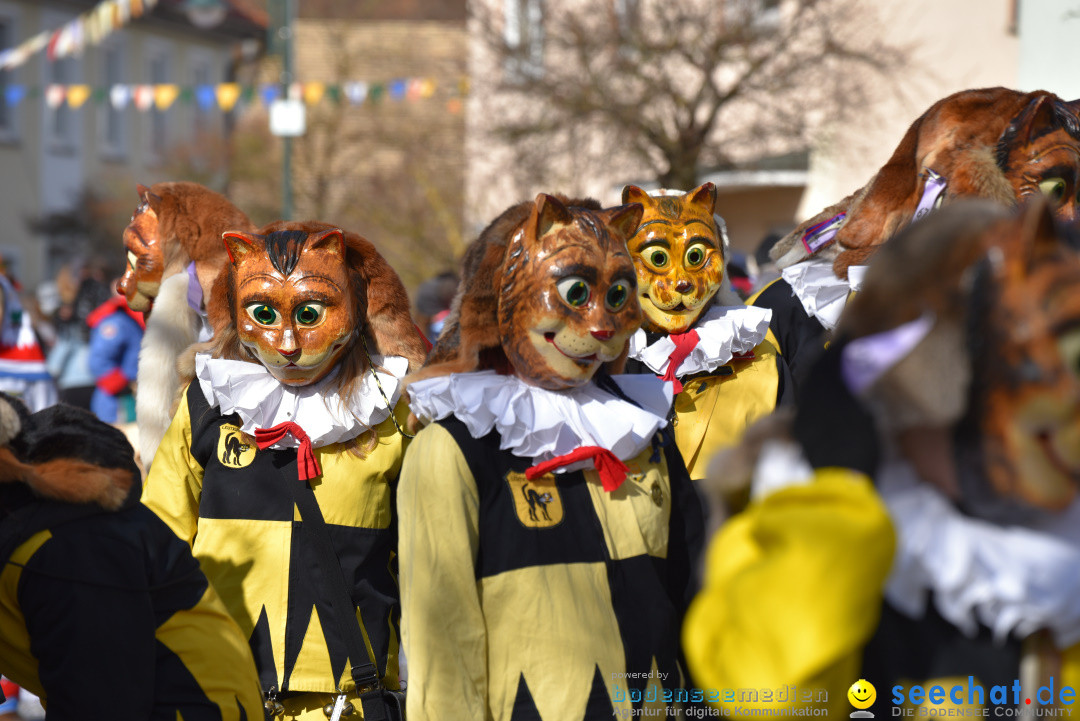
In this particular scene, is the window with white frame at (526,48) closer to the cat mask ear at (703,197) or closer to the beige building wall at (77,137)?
the cat mask ear at (703,197)

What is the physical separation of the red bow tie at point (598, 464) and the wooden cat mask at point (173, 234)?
7.02 ft

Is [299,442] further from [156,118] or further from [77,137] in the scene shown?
[156,118]

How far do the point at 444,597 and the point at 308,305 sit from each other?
45.4 inches

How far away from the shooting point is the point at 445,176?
680 inches

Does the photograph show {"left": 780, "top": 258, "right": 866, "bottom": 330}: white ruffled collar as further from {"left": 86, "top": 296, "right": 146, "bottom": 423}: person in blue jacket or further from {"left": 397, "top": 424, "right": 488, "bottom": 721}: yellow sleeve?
{"left": 86, "top": 296, "right": 146, "bottom": 423}: person in blue jacket

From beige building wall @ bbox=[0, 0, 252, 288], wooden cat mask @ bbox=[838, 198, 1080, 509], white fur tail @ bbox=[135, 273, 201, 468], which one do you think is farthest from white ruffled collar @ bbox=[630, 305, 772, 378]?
beige building wall @ bbox=[0, 0, 252, 288]

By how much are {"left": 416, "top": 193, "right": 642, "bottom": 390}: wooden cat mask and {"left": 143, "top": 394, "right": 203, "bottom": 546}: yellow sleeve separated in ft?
3.04

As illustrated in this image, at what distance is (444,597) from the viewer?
261 centimetres

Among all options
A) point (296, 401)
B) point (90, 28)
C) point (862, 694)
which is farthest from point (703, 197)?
point (90, 28)

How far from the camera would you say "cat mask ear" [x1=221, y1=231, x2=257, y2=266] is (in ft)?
11.4

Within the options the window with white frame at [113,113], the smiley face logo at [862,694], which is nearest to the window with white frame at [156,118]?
the window with white frame at [113,113]

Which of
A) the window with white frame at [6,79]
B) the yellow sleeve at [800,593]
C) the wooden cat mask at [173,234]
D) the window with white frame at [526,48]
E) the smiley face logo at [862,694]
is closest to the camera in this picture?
the yellow sleeve at [800,593]

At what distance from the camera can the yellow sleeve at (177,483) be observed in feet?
11.2

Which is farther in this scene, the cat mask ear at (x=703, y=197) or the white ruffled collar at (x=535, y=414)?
the cat mask ear at (x=703, y=197)
